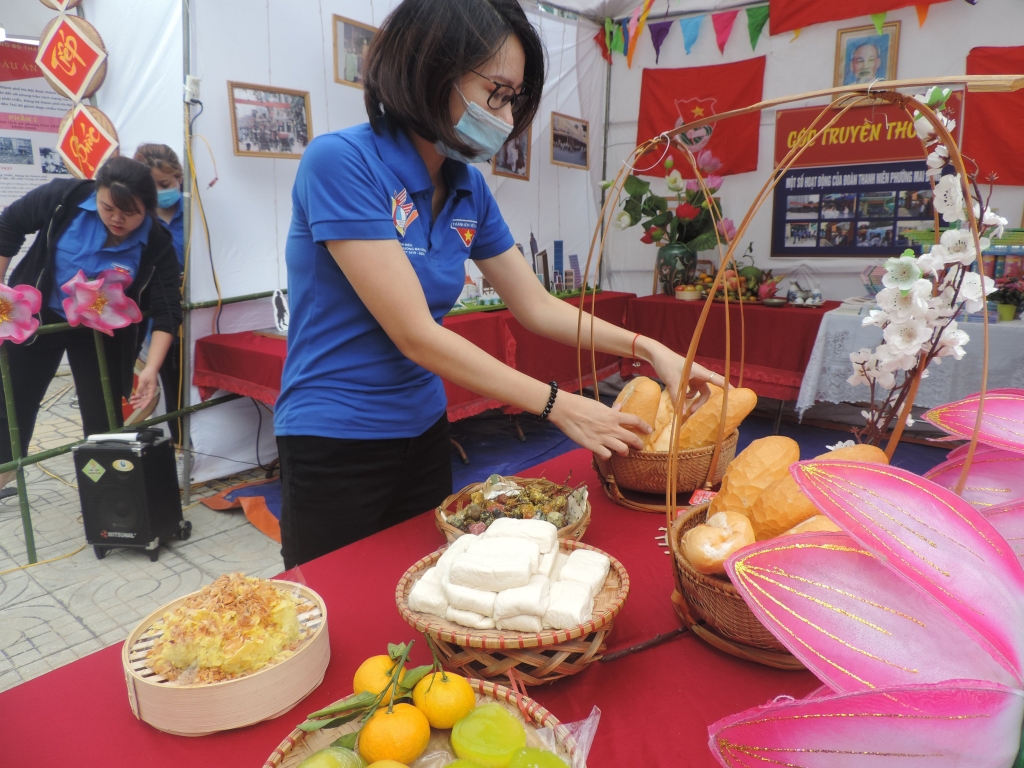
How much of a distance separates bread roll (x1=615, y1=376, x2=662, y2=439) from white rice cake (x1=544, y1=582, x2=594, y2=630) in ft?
1.97

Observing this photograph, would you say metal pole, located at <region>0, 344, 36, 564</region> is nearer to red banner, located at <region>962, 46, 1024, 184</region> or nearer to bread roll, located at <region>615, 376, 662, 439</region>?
bread roll, located at <region>615, 376, 662, 439</region>

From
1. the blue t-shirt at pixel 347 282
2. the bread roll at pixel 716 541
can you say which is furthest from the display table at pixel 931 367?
the bread roll at pixel 716 541

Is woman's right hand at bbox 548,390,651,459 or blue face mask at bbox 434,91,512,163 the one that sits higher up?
blue face mask at bbox 434,91,512,163

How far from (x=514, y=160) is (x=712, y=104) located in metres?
1.49

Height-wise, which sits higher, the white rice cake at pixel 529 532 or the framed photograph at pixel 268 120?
the framed photograph at pixel 268 120

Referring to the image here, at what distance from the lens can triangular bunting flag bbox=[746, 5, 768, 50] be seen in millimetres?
4258

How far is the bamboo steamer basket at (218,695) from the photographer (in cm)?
65

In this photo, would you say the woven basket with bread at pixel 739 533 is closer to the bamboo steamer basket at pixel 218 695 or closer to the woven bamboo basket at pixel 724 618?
the woven bamboo basket at pixel 724 618

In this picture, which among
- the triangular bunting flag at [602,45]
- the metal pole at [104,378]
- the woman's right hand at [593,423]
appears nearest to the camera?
the woman's right hand at [593,423]

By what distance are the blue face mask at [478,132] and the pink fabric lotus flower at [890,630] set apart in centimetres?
97

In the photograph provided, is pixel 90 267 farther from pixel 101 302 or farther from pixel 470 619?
pixel 470 619

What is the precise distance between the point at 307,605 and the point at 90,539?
98.3 inches

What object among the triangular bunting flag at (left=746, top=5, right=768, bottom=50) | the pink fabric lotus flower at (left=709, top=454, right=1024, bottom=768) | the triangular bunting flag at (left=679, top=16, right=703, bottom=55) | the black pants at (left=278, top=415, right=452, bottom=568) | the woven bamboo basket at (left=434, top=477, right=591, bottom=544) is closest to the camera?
the pink fabric lotus flower at (left=709, top=454, right=1024, bottom=768)

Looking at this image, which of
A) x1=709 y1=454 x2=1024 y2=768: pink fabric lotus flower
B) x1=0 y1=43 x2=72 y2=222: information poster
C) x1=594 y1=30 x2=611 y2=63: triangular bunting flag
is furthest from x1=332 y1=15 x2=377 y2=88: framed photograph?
x1=709 y1=454 x2=1024 y2=768: pink fabric lotus flower
